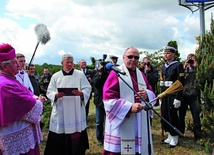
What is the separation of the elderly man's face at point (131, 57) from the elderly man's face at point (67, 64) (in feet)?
6.39

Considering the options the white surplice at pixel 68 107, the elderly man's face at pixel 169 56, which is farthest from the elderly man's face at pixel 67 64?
the elderly man's face at pixel 169 56

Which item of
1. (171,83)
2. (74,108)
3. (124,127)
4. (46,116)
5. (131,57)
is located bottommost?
(46,116)

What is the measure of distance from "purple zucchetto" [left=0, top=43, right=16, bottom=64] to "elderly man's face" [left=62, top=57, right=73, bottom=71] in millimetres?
2390

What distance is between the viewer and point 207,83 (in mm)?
4684

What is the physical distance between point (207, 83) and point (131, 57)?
56.8 inches

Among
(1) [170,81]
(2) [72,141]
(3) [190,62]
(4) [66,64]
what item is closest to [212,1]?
(3) [190,62]

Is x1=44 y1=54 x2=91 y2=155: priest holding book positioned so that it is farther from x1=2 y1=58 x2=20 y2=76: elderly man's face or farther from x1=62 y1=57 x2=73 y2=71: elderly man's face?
x1=2 y1=58 x2=20 y2=76: elderly man's face

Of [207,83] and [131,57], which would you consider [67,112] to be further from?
[207,83]

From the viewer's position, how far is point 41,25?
228 inches

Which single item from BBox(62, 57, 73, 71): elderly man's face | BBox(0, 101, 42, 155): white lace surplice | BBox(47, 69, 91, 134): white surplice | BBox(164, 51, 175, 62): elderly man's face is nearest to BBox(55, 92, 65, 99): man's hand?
BBox(47, 69, 91, 134): white surplice

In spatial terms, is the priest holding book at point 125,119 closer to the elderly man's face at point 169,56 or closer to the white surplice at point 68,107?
the white surplice at point 68,107

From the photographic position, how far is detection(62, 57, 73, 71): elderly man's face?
5.93 meters

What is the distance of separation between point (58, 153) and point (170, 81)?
9.91ft

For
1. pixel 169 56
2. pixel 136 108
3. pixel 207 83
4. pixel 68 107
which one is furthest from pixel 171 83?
pixel 136 108
